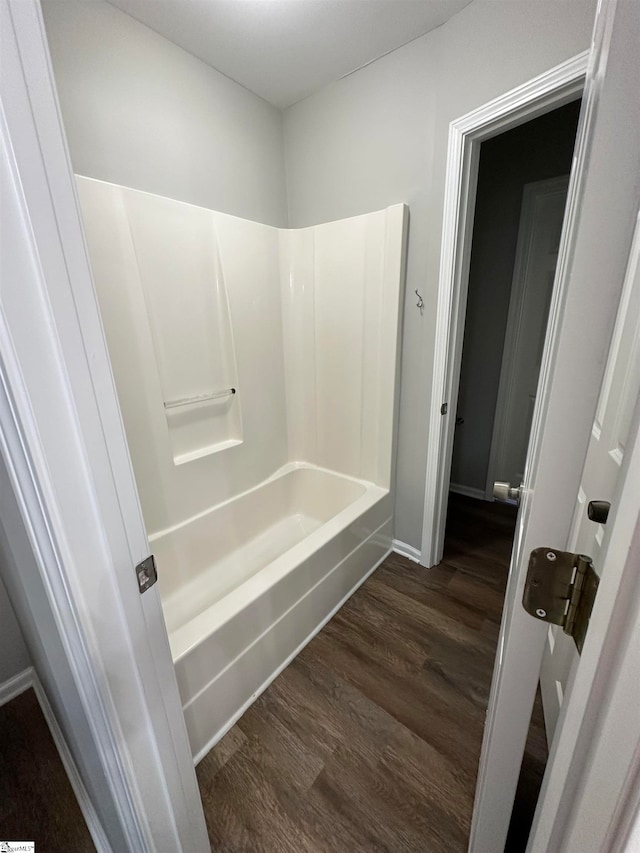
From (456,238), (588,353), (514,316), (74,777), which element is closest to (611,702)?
(588,353)

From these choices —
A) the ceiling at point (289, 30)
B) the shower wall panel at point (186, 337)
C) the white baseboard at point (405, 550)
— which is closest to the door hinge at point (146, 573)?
the shower wall panel at point (186, 337)

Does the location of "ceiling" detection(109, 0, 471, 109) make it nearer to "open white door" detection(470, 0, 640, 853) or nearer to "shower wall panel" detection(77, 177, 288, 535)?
"shower wall panel" detection(77, 177, 288, 535)

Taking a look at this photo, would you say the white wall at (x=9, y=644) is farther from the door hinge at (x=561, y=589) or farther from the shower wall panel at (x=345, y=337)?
the door hinge at (x=561, y=589)

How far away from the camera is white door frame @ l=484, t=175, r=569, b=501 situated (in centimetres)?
215

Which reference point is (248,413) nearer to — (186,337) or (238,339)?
(238,339)

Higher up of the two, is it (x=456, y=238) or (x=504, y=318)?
(x=456, y=238)

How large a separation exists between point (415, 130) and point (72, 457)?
6.36 feet

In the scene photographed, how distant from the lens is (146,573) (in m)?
0.62

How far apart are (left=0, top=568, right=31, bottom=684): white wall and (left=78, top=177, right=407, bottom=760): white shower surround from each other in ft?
1.73

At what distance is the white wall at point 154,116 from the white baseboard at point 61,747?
6.64 ft

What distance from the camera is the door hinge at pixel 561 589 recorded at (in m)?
0.37

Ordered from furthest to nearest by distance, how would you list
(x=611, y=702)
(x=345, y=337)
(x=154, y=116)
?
(x=345, y=337) < (x=154, y=116) < (x=611, y=702)

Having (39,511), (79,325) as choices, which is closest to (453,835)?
(39,511)

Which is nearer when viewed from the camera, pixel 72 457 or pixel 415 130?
pixel 72 457
